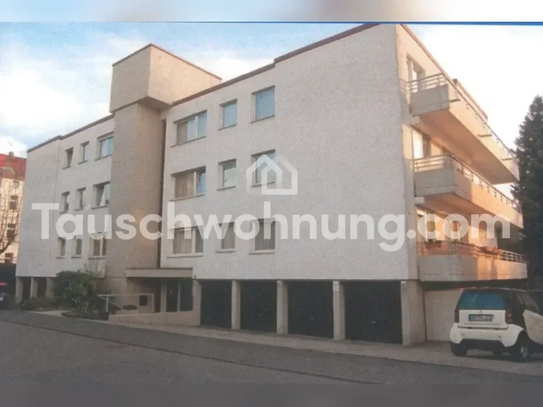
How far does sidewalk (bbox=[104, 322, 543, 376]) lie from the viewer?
11.8 feet

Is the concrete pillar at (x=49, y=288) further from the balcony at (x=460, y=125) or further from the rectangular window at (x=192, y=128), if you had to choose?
the balcony at (x=460, y=125)

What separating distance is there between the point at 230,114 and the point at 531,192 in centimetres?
446

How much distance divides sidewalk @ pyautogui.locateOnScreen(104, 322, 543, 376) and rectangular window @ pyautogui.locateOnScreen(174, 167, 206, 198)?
4.29 feet

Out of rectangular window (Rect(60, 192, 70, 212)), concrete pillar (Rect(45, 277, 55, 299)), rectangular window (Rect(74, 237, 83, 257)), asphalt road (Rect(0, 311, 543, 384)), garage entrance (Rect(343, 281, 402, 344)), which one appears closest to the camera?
asphalt road (Rect(0, 311, 543, 384))

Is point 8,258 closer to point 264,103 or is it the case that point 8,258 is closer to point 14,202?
point 14,202

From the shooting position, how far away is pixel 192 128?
648cm

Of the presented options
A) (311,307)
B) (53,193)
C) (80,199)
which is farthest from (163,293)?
(311,307)

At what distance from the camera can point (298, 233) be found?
5.70 metres

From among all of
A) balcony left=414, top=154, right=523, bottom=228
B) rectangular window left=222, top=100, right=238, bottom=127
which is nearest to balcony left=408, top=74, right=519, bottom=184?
balcony left=414, top=154, right=523, bottom=228

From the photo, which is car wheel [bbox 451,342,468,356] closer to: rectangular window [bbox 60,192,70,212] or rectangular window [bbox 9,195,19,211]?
rectangular window [bbox 60,192,70,212]

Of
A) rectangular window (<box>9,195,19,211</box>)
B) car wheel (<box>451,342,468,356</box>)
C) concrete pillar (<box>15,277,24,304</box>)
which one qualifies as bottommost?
car wheel (<box>451,342,468,356</box>)

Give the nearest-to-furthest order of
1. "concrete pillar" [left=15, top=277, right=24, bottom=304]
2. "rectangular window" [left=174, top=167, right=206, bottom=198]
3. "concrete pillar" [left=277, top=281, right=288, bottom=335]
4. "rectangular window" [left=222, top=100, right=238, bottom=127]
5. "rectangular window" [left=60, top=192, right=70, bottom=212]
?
"concrete pillar" [left=15, top=277, right=24, bottom=304], "rectangular window" [left=60, top=192, right=70, bottom=212], "rectangular window" [left=174, top=167, right=206, bottom=198], "concrete pillar" [left=277, top=281, right=288, bottom=335], "rectangular window" [left=222, top=100, right=238, bottom=127]

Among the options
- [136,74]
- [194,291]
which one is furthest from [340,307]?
[136,74]

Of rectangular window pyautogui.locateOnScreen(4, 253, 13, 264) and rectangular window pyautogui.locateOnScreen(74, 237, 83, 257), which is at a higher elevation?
rectangular window pyautogui.locateOnScreen(74, 237, 83, 257)
